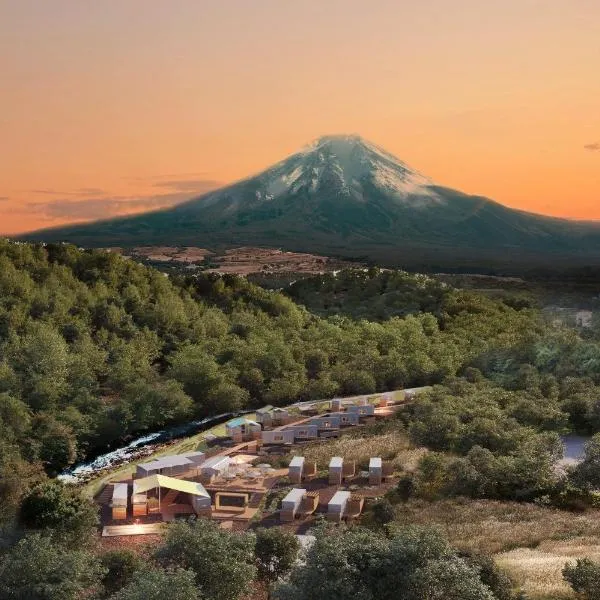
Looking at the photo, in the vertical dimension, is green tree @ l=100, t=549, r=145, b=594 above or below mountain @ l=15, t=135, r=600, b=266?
below

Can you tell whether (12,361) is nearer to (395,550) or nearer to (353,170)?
(395,550)

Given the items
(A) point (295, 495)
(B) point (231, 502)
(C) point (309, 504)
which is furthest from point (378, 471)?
(B) point (231, 502)

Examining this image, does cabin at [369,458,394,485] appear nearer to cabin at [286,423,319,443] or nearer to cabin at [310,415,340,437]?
cabin at [286,423,319,443]

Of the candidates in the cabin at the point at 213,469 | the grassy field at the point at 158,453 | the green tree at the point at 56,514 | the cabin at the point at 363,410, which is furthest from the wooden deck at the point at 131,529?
the cabin at the point at 363,410

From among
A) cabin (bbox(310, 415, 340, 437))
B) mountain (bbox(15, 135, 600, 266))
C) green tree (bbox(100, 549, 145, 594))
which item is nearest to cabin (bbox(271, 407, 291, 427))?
cabin (bbox(310, 415, 340, 437))

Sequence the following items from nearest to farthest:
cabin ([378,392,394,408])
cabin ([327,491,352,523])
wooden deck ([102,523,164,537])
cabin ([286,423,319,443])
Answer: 1. wooden deck ([102,523,164,537])
2. cabin ([327,491,352,523])
3. cabin ([286,423,319,443])
4. cabin ([378,392,394,408])

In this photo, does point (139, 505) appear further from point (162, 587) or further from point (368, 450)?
point (162, 587)

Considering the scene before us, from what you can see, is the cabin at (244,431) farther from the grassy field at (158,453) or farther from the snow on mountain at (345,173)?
the snow on mountain at (345,173)
